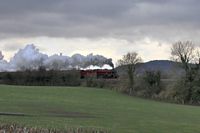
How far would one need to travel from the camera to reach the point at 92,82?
122500 mm

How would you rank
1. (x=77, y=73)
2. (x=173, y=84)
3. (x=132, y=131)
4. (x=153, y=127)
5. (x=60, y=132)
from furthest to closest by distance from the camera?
1. (x=77, y=73)
2. (x=173, y=84)
3. (x=153, y=127)
4. (x=132, y=131)
5. (x=60, y=132)

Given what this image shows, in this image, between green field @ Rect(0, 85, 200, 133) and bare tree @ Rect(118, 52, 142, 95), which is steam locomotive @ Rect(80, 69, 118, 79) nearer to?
bare tree @ Rect(118, 52, 142, 95)

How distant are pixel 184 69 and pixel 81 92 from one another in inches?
949

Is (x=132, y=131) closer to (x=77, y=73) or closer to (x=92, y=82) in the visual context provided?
(x=92, y=82)

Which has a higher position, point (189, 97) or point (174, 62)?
point (174, 62)

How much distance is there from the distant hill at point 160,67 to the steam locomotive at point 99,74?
4074 millimetres

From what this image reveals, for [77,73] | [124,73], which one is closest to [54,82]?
[77,73]

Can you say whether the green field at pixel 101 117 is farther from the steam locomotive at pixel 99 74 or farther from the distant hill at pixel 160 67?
the steam locomotive at pixel 99 74

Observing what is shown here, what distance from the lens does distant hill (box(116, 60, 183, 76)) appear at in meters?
112

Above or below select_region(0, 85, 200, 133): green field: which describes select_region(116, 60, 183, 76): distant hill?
above

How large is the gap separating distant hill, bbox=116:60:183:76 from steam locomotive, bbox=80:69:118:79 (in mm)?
4074

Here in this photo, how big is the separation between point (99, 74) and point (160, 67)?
21757mm

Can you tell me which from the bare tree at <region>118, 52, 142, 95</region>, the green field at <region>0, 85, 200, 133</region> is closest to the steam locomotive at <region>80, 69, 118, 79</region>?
the bare tree at <region>118, 52, 142, 95</region>

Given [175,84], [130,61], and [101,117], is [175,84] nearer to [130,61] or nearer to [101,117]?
[130,61]
